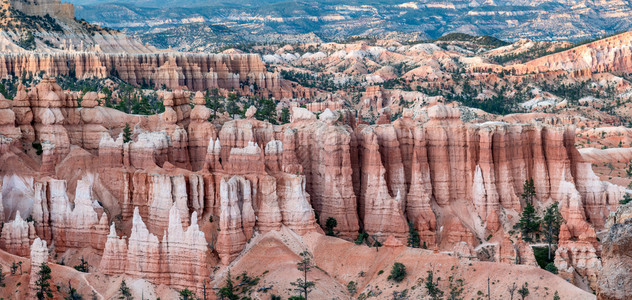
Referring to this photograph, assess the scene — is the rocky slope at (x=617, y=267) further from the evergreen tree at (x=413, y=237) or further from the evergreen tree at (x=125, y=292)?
the evergreen tree at (x=413, y=237)

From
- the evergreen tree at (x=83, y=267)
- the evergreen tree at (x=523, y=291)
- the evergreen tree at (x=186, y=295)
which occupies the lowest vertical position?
the evergreen tree at (x=186, y=295)

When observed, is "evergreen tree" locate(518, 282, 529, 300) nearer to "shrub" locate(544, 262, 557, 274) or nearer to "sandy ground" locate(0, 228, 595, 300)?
"sandy ground" locate(0, 228, 595, 300)

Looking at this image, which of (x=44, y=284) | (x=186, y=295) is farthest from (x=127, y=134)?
(x=186, y=295)

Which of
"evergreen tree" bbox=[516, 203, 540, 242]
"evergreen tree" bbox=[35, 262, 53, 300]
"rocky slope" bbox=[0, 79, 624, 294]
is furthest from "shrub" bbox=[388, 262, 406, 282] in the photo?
"evergreen tree" bbox=[35, 262, 53, 300]

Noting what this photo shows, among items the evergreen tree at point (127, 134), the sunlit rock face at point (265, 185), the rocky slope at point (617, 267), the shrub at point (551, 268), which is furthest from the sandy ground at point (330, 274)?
the rocky slope at point (617, 267)

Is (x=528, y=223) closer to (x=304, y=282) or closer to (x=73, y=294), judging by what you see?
(x=304, y=282)

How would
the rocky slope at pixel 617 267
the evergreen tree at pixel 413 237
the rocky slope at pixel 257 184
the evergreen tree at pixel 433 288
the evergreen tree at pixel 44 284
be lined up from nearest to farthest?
1. the rocky slope at pixel 617 267
2. the evergreen tree at pixel 433 288
3. the evergreen tree at pixel 44 284
4. the rocky slope at pixel 257 184
5. the evergreen tree at pixel 413 237

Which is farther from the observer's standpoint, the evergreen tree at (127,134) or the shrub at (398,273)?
the evergreen tree at (127,134)
